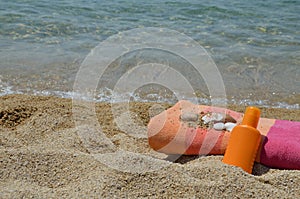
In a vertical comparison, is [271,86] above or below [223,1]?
below

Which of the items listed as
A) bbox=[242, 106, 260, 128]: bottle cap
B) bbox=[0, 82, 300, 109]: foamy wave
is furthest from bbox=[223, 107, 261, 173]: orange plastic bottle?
bbox=[0, 82, 300, 109]: foamy wave

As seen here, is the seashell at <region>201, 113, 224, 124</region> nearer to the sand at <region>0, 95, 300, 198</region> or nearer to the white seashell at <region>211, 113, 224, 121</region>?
the white seashell at <region>211, 113, 224, 121</region>

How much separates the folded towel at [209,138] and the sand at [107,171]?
0.07 metres

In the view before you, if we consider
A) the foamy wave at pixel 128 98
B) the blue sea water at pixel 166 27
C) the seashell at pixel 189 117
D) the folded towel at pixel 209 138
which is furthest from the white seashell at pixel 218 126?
the blue sea water at pixel 166 27

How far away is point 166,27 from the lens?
23.8ft

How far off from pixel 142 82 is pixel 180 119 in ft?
6.60

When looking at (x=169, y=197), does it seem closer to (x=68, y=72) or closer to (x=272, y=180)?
(x=272, y=180)

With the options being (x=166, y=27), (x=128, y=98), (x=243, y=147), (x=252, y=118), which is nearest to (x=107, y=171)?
(x=243, y=147)

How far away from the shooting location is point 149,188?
86.7 inches

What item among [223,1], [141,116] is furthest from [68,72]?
[223,1]

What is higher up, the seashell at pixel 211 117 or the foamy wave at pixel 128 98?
the seashell at pixel 211 117

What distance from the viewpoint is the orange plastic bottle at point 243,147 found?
96.2 inches

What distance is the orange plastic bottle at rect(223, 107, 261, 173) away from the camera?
2.44 meters

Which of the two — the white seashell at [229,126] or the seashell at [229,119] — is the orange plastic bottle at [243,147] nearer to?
the white seashell at [229,126]
